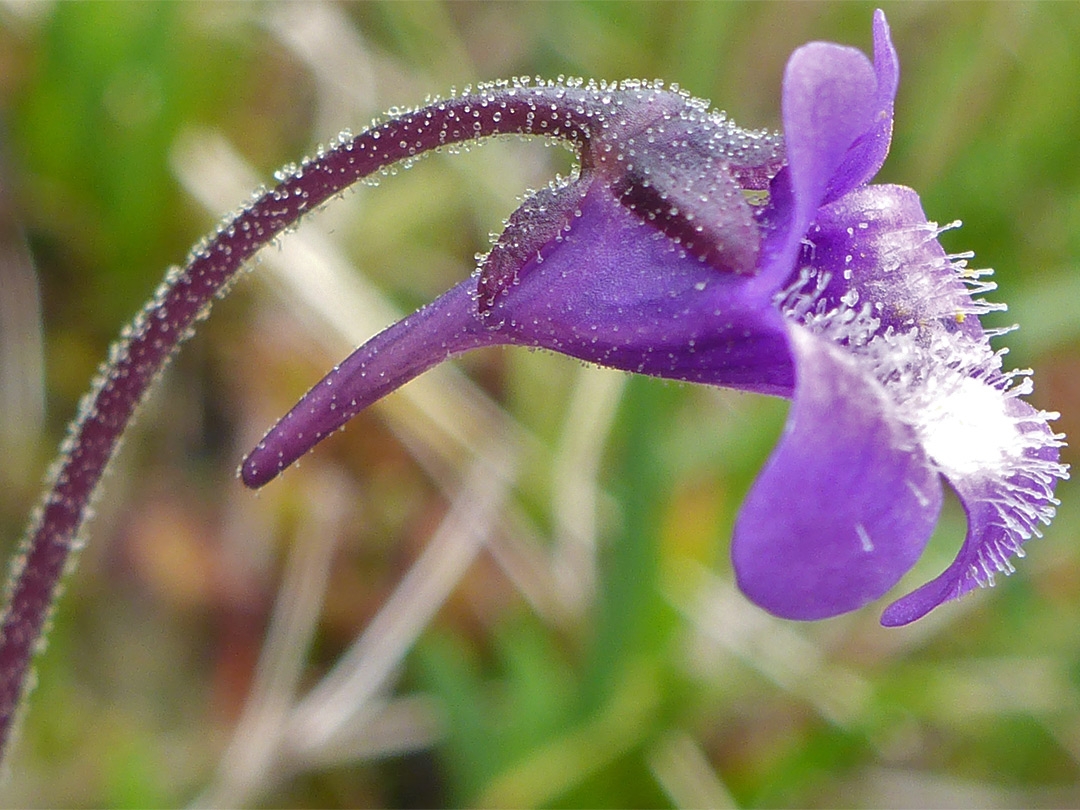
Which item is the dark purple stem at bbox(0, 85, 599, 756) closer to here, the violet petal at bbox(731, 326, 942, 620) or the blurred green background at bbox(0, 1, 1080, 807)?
the violet petal at bbox(731, 326, 942, 620)

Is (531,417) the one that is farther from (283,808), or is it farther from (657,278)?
(657,278)

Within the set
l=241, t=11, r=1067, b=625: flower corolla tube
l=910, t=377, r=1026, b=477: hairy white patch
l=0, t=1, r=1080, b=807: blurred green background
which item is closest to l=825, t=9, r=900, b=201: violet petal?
l=241, t=11, r=1067, b=625: flower corolla tube

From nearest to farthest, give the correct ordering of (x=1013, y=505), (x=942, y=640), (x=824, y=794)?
1. (x=1013, y=505)
2. (x=824, y=794)
3. (x=942, y=640)

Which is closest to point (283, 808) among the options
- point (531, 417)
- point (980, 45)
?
point (531, 417)

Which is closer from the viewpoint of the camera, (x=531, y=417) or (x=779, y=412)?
(x=779, y=412)

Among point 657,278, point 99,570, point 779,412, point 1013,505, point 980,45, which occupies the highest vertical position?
point 980,45

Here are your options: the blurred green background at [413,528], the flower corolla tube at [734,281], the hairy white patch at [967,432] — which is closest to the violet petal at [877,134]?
the flower corolla tube at [734,281]

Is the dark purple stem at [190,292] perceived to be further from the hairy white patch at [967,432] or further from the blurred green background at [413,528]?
the blurred green background at [413,528]

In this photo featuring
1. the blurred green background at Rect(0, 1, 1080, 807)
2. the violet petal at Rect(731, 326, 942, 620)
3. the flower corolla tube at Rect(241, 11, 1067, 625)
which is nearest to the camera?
the violet petal at Rect(731, 326, 942, 620)
